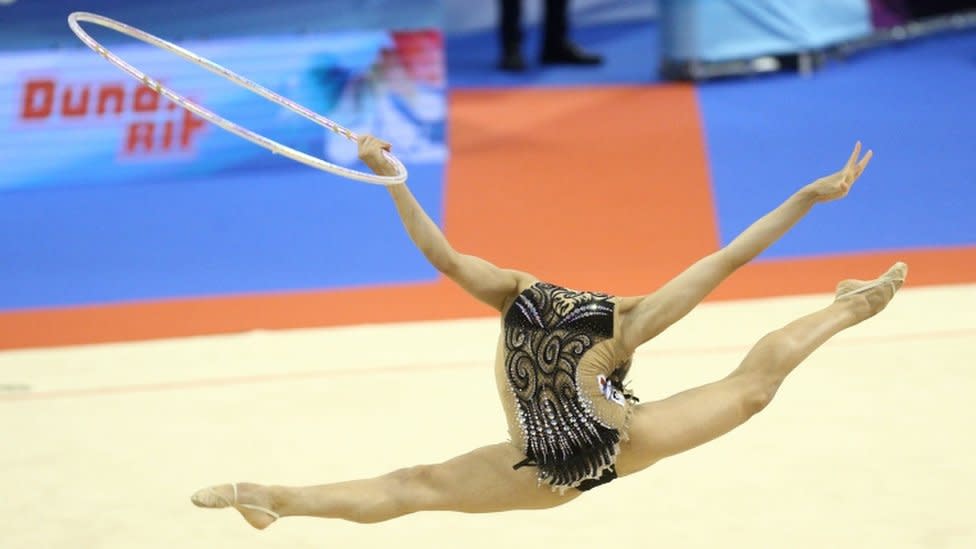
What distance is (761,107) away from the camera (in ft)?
29.1

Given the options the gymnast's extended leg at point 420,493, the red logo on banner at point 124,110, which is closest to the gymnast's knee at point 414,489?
the gymnast's extended leg at point 420,493

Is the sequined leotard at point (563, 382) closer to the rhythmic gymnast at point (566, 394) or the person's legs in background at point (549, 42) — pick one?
the rhythmic gymnast at point (566, 394)

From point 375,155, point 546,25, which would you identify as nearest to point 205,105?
point 546,25

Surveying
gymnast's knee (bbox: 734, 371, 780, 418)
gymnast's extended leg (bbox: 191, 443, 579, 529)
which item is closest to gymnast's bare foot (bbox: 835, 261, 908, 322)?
gymnast's knee (bbox: 734, 371, 780, 418)

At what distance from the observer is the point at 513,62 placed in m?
9.74

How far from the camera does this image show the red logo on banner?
827cm

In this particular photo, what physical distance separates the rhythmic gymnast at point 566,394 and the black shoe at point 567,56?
20.4 ft

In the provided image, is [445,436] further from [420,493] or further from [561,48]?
[561,48]

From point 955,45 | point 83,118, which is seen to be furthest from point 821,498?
point 955,45

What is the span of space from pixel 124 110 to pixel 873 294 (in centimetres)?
561

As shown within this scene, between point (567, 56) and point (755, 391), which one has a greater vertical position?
point (567, 56)

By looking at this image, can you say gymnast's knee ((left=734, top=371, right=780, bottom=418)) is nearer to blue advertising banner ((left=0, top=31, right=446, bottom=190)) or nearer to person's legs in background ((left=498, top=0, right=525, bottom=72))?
blue advertising banner ((left=0, top=31, right=446, bottom=190))

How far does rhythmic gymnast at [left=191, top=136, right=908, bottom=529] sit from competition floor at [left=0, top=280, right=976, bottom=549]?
666mm

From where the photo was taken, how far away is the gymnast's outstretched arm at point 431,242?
11.7ft
